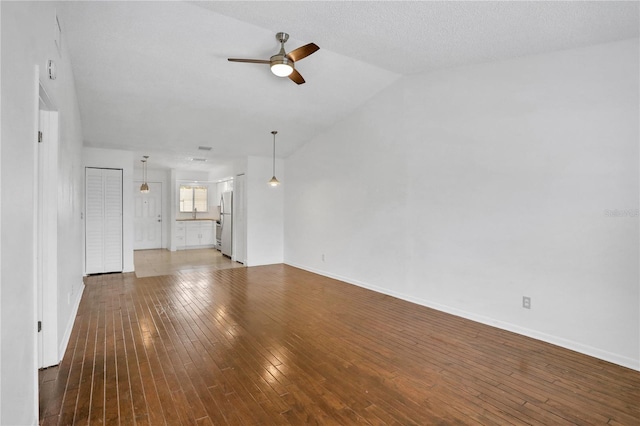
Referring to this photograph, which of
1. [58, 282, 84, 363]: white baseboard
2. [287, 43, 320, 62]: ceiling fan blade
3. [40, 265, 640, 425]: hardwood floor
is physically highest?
[287, 43, 320, 62]: ceiling fan blade

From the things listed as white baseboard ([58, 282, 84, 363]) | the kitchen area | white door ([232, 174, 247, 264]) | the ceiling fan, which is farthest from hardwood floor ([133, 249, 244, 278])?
the ceiling fan

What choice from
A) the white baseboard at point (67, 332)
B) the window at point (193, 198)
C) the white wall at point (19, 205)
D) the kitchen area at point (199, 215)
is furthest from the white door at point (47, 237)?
the window at point (193, 198)

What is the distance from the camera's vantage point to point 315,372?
2715 millimetres

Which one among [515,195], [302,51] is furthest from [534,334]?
[302,51]

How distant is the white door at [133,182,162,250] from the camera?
33.4 feet

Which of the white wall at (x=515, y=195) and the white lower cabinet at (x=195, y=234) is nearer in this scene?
the white wall at (x=515, y=195)

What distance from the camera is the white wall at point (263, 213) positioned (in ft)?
24.7

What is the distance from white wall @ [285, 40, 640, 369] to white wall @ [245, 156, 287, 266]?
2.79m

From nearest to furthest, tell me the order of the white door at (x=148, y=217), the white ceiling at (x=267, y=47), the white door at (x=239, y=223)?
1. the white ceiling at (x=267, y=47)
2. the white door at (x=239, y=223)
3. the white door at (x=148, y=217)

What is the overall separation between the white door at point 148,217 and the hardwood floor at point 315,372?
21.3 feet

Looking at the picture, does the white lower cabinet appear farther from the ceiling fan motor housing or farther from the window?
the ceiling fan motor housing

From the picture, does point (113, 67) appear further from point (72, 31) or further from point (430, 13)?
point (430, 13)

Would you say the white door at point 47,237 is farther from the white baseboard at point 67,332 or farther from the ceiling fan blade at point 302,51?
the ceiling fan blade at point 302,51

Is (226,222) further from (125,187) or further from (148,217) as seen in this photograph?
(148,217)
